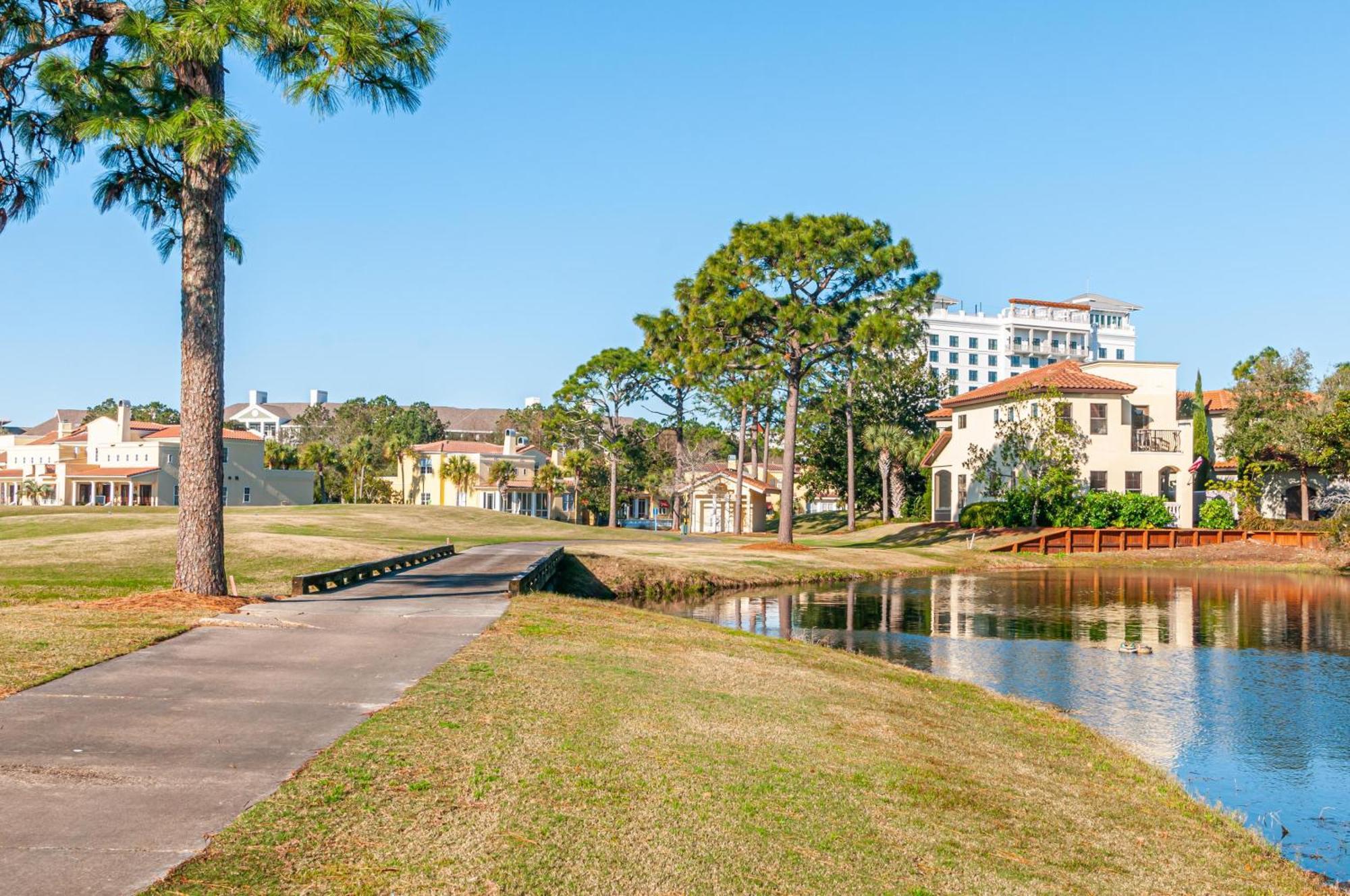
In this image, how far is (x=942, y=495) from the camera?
6719 centimetres

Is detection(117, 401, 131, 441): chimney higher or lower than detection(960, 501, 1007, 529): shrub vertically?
higher

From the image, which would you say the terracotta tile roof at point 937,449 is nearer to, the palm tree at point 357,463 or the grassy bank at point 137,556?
the grassy bank at point 137,556

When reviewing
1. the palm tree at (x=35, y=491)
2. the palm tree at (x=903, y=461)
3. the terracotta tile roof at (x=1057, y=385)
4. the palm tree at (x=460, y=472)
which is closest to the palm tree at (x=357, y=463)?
the palm tree at (x=460, y=472)

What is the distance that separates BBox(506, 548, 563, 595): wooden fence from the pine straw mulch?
5.50m

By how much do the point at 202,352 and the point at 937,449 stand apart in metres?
57.6

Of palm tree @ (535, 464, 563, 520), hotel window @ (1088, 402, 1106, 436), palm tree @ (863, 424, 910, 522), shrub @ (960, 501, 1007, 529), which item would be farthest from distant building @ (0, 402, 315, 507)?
hotel window @ (1088, 402, 1106, 436)

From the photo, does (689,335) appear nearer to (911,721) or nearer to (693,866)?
(911,721)

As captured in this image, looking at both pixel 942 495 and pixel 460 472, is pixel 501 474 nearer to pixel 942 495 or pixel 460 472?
pixel 460 472

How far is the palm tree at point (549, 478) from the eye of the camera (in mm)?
90812

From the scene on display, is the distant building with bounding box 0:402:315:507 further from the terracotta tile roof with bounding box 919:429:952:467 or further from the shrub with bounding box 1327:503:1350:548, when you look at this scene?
the shrub with bounding box 1327:503:1350:548

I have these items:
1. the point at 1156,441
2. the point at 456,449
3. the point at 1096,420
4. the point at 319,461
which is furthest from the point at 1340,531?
the point at 319,461

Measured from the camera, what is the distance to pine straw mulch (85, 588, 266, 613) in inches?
611

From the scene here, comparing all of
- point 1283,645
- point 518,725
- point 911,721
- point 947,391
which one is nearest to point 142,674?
point 518,725

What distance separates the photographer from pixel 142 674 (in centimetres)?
1090
